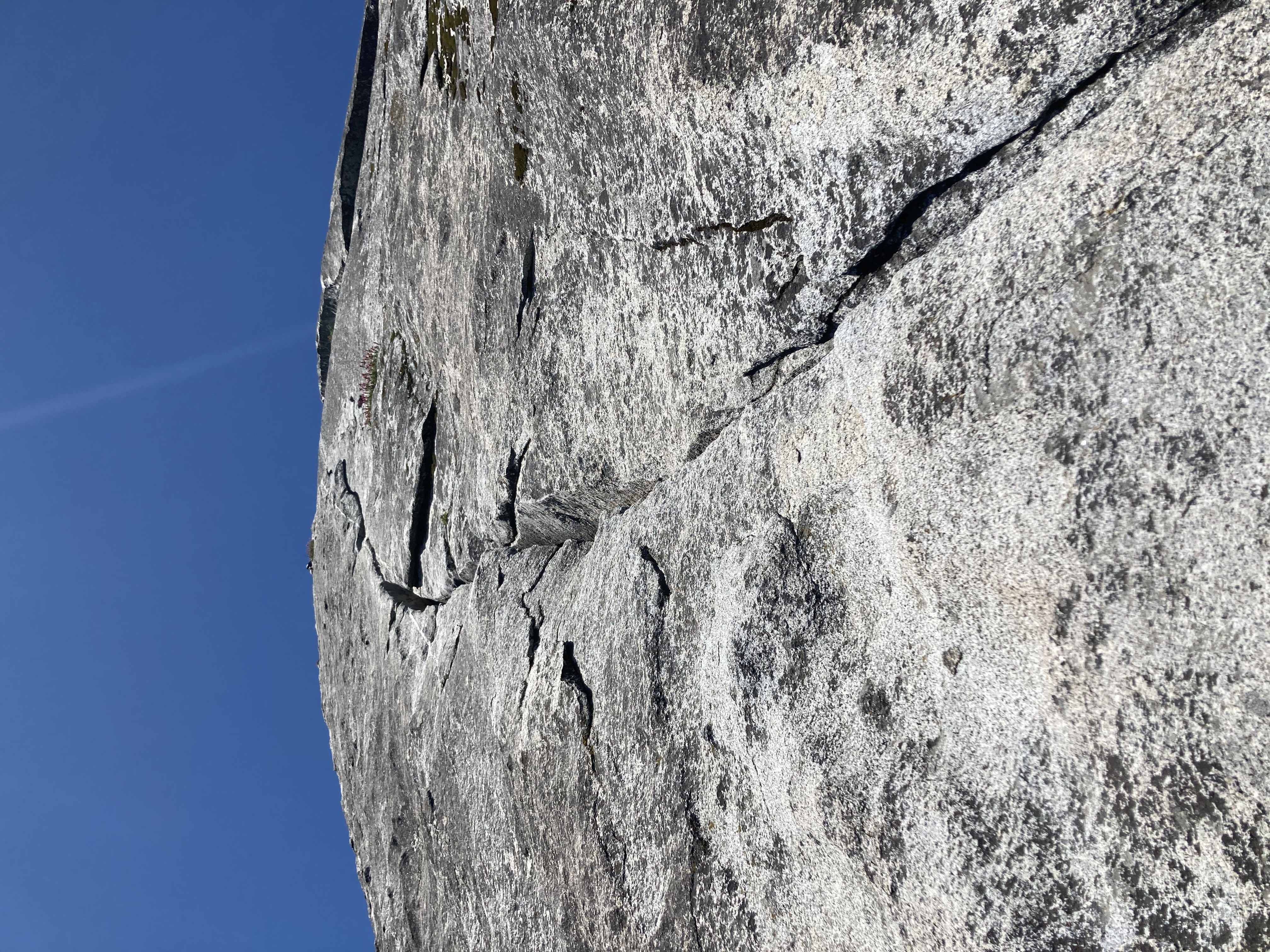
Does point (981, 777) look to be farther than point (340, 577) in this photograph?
No

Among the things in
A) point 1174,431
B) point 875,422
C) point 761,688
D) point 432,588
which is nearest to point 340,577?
point 432,588

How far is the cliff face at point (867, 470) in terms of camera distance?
2.33 m

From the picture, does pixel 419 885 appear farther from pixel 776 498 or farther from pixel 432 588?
pixel 776 498

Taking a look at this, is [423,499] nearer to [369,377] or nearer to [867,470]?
[369,377]

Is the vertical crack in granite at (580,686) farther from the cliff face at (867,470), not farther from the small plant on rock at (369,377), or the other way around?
the small plant on rock at (369,377)

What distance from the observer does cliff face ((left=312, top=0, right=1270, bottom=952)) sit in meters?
2.33

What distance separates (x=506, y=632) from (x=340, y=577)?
178 inches

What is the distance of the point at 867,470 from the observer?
321 cm

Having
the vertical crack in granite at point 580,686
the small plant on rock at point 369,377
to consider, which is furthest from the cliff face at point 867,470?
the small plant on rock at point 369,377

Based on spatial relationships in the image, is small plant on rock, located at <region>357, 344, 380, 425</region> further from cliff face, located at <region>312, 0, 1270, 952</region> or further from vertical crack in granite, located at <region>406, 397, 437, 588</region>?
cliff face, located at <region>312, 0, 1270, 952</region>

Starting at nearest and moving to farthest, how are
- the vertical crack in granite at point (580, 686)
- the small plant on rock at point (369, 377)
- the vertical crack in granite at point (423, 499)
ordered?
1. the vertical crack in granite at point (580, 686)
2. the vertical crack in granite at point (423, 499)
3. the small plant on rock at point (369, 377)

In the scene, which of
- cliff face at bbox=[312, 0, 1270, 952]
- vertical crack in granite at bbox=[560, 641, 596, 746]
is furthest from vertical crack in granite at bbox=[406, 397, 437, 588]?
vertical crack in granite at bbox=[560, 641, 596, 746]

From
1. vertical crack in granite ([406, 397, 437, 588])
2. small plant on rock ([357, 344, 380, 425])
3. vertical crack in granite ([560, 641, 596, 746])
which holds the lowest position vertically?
vertical crack in granite ([560, 641, 596, 746])

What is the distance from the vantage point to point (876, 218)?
128 inches
